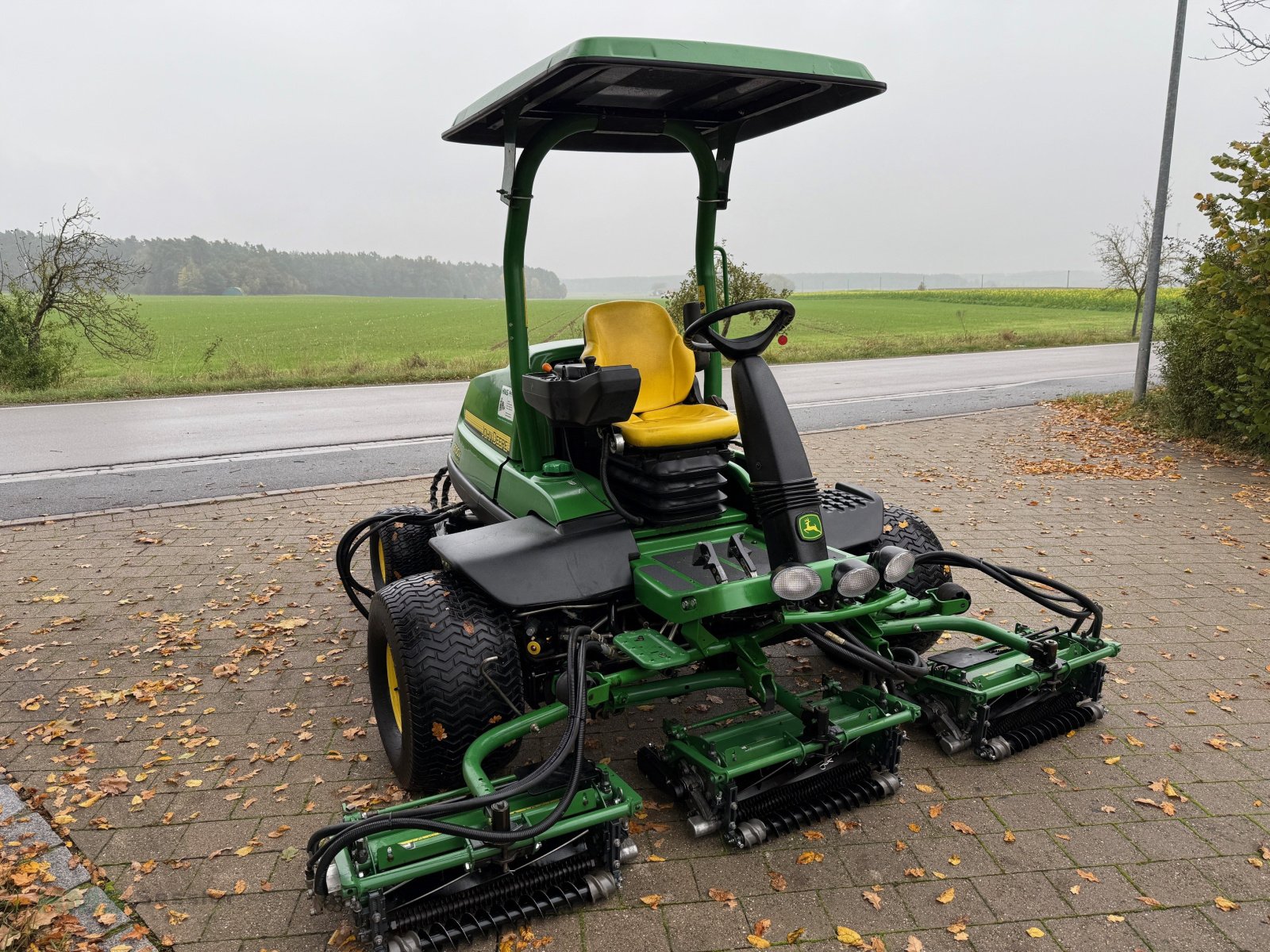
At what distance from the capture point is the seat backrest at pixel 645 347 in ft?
12.5

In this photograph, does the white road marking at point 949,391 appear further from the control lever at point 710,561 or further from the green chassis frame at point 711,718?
the control lever at point 710,561

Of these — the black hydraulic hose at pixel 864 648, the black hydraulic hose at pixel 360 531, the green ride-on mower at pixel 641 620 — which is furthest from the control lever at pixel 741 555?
the black hydraulic hose at pixel 360 531

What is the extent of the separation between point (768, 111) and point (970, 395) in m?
11.3

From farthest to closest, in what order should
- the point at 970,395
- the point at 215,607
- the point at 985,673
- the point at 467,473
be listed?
the point at 970,395 → the point at 215,607 → the point at 467,473 → the point at 985,673

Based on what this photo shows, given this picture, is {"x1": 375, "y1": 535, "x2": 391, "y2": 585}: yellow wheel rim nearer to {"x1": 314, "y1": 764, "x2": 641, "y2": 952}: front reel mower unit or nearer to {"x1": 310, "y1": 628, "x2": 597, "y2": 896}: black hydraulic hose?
{"x1": 314, "y1": 764, "x2": 641, "y2": 952}: front reel mower unit

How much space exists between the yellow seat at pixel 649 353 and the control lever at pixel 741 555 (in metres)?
0.57

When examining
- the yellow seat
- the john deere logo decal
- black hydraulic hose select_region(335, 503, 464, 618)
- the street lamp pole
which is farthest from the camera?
the street lamp pole

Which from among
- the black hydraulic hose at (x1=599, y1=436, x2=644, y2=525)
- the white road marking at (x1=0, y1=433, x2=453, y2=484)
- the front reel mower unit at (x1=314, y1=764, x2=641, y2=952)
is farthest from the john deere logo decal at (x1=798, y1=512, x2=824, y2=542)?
the white road marking at (x1=0, y1=433, x2=453, y2=484)

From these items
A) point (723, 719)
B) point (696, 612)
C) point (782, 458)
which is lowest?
point (723, 719)

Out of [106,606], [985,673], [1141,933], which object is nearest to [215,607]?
[106,606]

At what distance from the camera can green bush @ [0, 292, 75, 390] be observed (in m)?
14.1

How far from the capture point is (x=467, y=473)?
15.6 ft

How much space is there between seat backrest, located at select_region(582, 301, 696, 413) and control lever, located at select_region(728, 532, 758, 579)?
0.78 meters

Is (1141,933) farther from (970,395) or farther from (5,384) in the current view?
(5,384)
